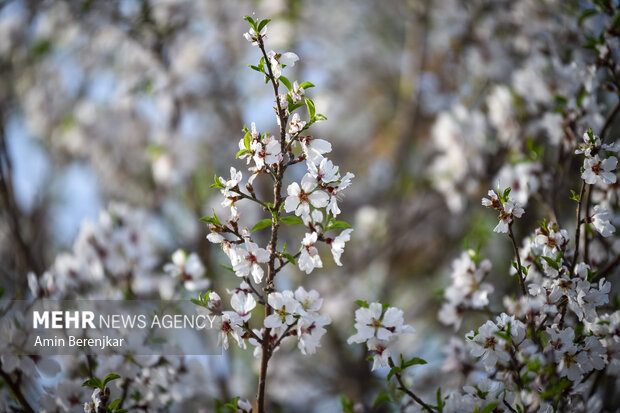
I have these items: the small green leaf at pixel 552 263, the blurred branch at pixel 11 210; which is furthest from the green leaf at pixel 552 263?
the blurred branch at pixel 11 210

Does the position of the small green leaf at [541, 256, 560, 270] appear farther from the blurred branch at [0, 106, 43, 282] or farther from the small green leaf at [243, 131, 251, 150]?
the blurred branch at [0, 106, 43, 282]

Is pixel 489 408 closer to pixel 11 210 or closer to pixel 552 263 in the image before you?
pixel 552 263

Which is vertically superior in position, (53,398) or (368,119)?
(368,119)

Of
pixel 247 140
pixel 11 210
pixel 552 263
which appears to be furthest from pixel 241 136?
pixel 552 263

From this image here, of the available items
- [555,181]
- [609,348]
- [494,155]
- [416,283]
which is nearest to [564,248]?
[609,348]

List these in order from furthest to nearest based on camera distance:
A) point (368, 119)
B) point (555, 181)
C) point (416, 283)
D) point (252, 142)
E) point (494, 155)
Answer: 1. point (368, 119)
2. point (416, 283)
3. point (494, 155)
4. point (555, 181)
5. point (252, 142)

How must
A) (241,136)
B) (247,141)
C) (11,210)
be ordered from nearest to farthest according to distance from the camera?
(247,141) → (11,210) → (241,136)

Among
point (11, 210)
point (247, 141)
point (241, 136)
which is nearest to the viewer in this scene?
point (247, 141)

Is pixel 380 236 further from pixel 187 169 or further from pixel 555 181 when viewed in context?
pixel 555 181

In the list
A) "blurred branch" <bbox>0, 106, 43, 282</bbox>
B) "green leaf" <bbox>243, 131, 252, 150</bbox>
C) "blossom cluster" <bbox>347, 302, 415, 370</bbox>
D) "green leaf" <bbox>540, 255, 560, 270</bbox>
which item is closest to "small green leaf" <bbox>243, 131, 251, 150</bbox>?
"green leaf" <bbox>243, 131, 252, 150</bbox>
